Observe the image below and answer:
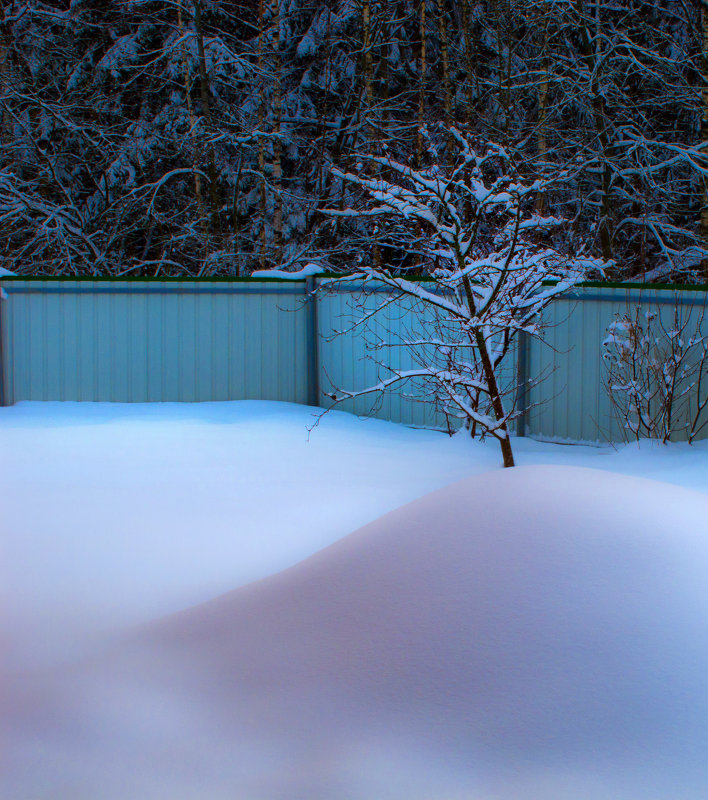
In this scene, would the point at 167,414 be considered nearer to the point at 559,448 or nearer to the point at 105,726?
the point at 559,448

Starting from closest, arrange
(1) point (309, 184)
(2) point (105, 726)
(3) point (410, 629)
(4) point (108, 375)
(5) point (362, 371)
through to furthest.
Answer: (2) point (105, 726)
(3) point (410, 629)
(5) point (362, 371)
(4) point (108, 375)
(1) point (309, 184)

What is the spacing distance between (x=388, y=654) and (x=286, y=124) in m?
16.4

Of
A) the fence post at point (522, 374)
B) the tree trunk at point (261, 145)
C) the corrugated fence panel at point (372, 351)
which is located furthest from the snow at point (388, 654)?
the tree trunk at point (261, 145)

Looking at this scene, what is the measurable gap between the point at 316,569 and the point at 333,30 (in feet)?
49.9

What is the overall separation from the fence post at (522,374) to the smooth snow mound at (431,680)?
15.7 feet

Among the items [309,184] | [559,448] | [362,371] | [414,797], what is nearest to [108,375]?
[362,371]

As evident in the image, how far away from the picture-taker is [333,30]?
17625 millimetres

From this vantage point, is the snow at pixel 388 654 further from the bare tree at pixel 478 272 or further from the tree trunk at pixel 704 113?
the tree trunk at pixel 704 113

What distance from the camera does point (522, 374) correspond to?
9.18 m

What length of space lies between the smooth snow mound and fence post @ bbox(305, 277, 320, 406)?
7.33 meters

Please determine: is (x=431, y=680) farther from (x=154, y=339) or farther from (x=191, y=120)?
(x=191, y=120)

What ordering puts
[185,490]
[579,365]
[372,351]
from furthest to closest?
1. [372,351]
2. [579,365]
3. [185,490]

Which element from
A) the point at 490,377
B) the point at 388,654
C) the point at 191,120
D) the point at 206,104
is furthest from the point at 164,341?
the point at 388,654

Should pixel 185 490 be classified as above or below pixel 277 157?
below
